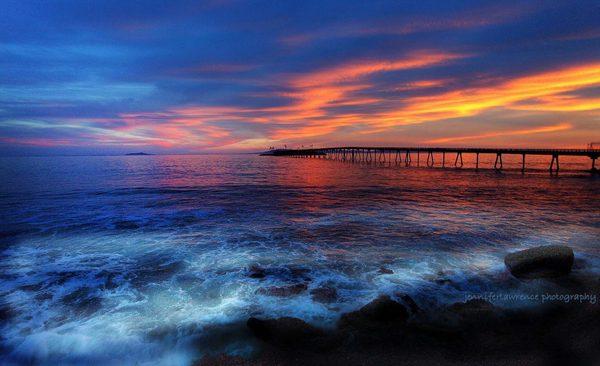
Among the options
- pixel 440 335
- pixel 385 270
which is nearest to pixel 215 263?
pixel 385 270

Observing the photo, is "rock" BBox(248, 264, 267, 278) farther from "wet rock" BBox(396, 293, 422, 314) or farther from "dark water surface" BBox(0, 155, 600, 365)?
"wet rock" BBox(396, 293, 422, 314)

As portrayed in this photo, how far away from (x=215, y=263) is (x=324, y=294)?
15.8ft

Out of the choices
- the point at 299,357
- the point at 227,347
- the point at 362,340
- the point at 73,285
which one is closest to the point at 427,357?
the point at 362,340

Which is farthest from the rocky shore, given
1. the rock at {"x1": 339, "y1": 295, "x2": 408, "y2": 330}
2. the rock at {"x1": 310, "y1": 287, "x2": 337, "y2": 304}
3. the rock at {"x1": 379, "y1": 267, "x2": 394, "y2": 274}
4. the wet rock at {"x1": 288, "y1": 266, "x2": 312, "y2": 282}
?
the rock at {"x1": 379, "y1": 267, "x2": 394, "y2": 274}

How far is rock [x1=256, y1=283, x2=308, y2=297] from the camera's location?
27.6ft

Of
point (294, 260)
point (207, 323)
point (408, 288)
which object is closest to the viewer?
point (207, 323)

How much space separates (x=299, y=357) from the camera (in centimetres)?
564

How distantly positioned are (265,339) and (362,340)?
2037 mm

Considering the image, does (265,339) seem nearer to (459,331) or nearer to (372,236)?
(459,331)

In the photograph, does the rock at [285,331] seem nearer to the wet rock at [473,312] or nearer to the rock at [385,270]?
the wet rock at [473,312]

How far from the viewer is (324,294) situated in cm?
834

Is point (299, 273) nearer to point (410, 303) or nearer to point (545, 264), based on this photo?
point (410, 303)

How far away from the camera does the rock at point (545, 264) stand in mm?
8922

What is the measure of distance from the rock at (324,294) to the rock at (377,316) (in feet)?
2.97
